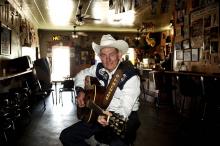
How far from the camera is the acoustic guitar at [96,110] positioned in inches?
81.3

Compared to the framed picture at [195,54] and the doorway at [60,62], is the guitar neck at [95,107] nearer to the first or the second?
the framed picture at [195,54]

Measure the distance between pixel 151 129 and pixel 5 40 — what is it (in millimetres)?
4123

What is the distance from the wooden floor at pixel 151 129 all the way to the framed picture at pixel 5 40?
1.70 metres

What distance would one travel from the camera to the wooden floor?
446 cm

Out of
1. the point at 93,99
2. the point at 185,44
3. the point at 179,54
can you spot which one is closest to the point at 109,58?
the point at 93,99

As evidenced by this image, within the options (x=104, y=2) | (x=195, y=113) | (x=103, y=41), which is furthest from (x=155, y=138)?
(x=104, y=2)

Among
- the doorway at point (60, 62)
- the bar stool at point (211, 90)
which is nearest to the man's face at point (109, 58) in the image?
the bar stool at point (211, 90)

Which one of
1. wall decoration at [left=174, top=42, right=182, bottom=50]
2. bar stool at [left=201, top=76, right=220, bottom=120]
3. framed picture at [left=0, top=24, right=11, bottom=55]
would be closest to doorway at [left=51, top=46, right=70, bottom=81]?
framed picture at [left=0, top=24, right=11, bottom=55]

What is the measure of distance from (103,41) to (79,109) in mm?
688

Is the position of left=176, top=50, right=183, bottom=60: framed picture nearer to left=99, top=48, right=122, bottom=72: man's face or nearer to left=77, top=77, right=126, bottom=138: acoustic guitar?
left=99, top=48, right=122, bottom=72: man's face

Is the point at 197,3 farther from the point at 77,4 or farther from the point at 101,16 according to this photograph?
the point at 101,16

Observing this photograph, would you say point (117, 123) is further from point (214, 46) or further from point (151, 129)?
point (214, 46)

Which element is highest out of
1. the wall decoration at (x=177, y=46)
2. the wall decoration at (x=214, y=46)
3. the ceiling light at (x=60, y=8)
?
the ceiling light at (x=60, y=8)

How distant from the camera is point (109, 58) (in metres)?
2.60
